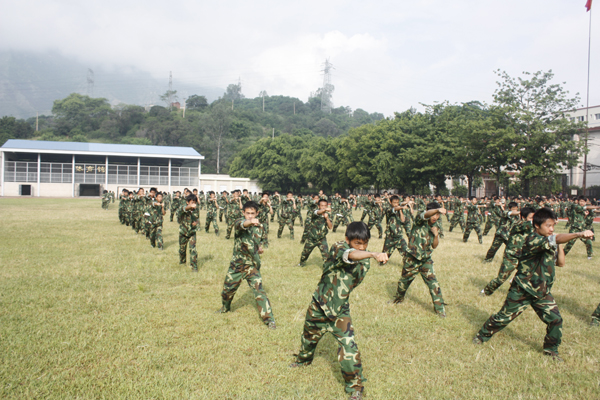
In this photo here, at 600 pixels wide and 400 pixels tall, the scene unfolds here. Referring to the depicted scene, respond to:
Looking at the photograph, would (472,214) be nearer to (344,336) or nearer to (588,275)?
(588,275)

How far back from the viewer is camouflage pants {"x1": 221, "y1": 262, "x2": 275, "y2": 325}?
17.7ft

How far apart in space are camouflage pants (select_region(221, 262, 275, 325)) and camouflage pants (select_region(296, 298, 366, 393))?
1.49 metres

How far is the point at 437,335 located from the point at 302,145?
58.0 meters

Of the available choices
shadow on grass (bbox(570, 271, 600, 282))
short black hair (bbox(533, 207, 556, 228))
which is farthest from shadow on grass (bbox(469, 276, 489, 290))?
short black hair (bbox(533, 207, 556, 228))

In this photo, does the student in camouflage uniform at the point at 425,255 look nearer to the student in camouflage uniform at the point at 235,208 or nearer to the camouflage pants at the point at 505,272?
the camouflage pants at the point at 505,272

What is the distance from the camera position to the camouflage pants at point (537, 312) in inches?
178

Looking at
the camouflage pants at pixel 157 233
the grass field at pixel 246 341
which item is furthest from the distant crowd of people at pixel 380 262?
the camouflage pants at pixel 157 233

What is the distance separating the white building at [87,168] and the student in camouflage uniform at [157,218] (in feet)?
147

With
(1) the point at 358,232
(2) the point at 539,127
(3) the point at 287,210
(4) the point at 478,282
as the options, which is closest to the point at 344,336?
(1) the point at 358,232

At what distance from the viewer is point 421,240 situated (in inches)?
241

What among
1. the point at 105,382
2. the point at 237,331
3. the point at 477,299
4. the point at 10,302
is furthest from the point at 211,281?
the point at 477,299

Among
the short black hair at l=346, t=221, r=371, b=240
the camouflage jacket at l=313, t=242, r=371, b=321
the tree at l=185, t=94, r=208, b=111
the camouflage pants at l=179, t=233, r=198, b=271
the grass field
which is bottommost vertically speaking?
the grass field

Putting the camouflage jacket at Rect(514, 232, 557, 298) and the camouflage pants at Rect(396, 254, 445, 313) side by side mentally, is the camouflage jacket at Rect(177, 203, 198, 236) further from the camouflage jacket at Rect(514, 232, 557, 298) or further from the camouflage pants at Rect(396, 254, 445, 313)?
the camouflage jacket at Rect(514, 232, 557, 298)

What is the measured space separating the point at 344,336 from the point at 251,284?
2169 millimetres
